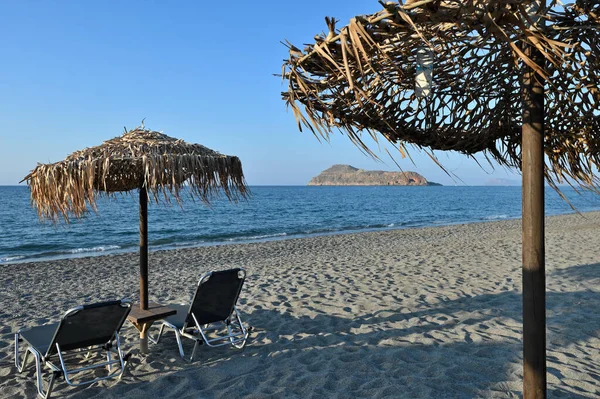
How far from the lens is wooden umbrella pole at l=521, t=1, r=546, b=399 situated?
1877 millimetres

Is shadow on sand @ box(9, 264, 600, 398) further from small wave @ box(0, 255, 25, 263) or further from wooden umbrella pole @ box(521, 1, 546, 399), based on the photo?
small wave @ box(0, 255, 25, 263)

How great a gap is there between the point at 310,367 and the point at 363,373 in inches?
18.6

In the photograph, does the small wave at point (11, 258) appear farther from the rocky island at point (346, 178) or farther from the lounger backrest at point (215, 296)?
the rocky island at point (346, 178)

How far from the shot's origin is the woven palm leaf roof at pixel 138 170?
367 centimetres

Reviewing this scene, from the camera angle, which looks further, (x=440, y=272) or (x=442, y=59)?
(x=440, y=272)

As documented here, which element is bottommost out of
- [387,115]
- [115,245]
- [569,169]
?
[115,245]

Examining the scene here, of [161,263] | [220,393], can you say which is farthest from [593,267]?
[161,263]

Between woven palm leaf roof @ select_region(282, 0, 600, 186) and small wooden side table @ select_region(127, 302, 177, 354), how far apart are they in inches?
108

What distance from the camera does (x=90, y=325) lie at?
3.59 m

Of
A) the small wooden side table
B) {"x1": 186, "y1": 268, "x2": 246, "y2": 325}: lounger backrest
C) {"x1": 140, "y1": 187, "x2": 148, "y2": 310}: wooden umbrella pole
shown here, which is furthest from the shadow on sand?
{"x1": 140, "y1": 187, "x2": 148, "y2": 310}: wooden umbrella pole

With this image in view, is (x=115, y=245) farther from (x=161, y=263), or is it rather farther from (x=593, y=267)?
(x=593, y=267)

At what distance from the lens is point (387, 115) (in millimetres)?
2482

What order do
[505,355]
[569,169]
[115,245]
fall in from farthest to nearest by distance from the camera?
[115,245]
[505,355]
[569,169]

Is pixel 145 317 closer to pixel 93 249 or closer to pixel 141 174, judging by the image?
pixel 141 174
